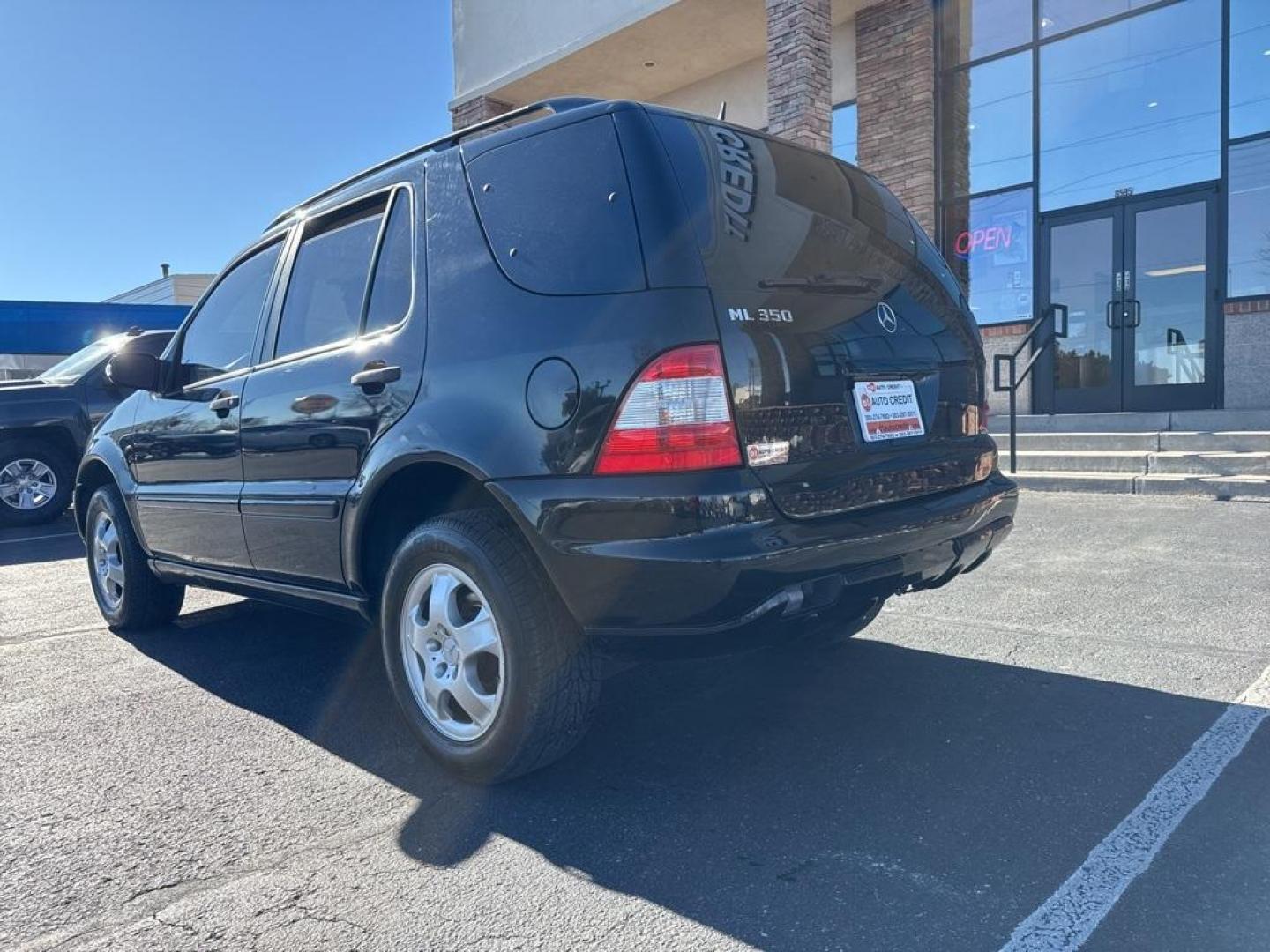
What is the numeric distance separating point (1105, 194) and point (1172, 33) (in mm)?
1801

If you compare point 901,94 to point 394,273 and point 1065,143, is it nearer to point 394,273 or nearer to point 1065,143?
point 1065,143

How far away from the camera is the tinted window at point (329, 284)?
3.38m

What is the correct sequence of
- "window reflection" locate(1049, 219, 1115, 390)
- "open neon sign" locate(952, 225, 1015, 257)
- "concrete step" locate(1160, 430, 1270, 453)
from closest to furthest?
"concrete step" locate(1160, 430, 1270, 453) → "window reflection" locate(1049, 219, 1115, 390) → "open neon sign" locate(952, 225, 1015, 257)

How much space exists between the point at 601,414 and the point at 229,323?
254cm

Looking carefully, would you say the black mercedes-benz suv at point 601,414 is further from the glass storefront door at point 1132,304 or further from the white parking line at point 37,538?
the glass storefront door at point 1132,304

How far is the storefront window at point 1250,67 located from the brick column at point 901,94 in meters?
3.28

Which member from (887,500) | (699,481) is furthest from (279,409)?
(887,500)

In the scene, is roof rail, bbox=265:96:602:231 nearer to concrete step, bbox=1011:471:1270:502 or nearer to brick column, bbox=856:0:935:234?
concrete step, bbox=1011:471:1270:502

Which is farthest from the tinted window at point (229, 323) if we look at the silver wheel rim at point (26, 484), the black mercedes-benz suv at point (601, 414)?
the silver wheel rim at point (26, 484)

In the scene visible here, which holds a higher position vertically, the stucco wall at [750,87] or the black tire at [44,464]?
the stucco wall at [750,87]

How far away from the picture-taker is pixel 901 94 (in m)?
12.3

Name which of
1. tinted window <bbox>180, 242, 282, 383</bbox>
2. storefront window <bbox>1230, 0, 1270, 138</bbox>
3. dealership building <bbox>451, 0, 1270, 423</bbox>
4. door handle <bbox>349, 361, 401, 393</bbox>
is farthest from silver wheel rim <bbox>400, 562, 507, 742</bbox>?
storefront window <bbox>1230, 0, 1270, 138</bbox>

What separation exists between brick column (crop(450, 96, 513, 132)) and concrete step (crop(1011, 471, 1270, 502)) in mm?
10562

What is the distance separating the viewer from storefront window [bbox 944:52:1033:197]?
11945 mm
